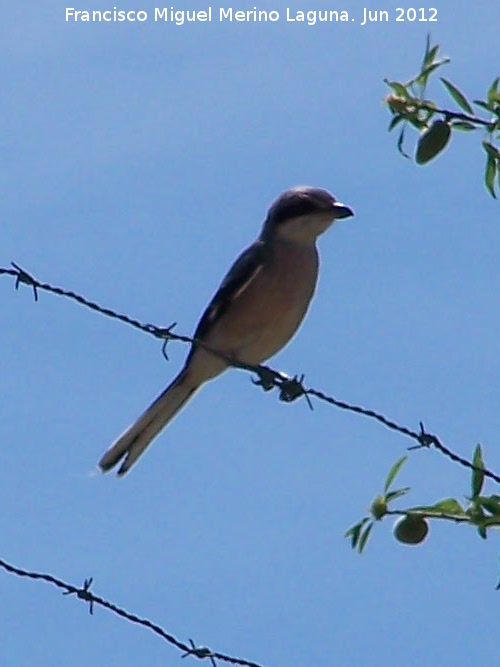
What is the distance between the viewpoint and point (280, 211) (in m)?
6.56

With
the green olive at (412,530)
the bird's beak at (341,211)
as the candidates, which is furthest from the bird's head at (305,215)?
the green olive at (412,530)

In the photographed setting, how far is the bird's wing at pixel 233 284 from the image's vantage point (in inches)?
244

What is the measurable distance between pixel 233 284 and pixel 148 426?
30.0 inches

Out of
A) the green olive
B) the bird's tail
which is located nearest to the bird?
the bird's tail

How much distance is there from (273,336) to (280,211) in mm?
734

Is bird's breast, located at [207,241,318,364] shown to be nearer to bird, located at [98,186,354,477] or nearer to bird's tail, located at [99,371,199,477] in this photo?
bird, located at [98,186,354,477]

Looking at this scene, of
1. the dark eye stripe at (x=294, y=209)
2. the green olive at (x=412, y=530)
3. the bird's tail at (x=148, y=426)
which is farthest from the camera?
the dark eye stripe at (x=294, y=209)

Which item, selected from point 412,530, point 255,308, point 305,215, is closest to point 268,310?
point 255,308

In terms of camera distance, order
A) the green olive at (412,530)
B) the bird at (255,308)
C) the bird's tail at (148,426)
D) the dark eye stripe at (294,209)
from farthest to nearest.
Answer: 1. the dark eye stripe at (294,209)
2. the bird at (255,308)
3. the bird's tail at (148,426)
4. the green olive at (412,530)

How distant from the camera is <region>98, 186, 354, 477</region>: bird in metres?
6.08

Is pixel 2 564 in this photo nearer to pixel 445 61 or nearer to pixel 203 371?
pixel 445 61

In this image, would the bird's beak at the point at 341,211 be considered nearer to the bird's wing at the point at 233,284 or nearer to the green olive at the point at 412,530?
the bird's wing at the point at 233,284

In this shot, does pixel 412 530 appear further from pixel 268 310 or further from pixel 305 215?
pixel 305 215

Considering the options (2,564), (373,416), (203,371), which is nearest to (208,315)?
(203,371)
